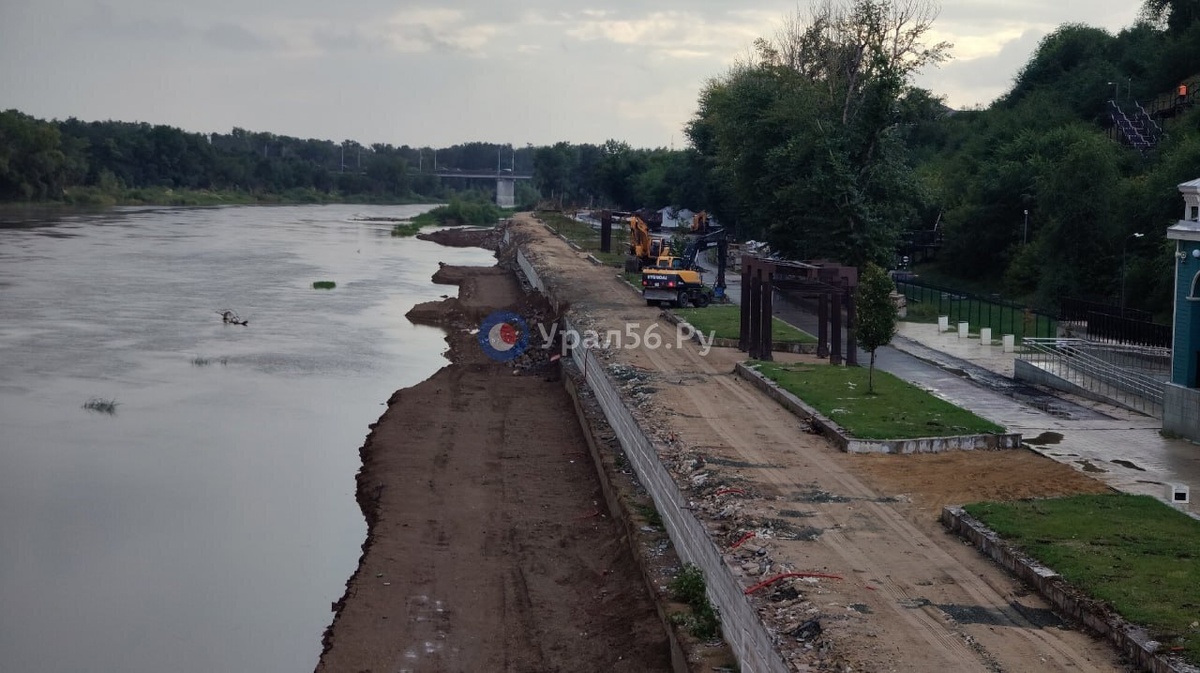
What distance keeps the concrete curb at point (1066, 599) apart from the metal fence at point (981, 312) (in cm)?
2444

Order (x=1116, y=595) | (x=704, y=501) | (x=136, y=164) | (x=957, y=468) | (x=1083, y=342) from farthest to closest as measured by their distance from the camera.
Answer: (x=136, y=164), (x=1083, y=342), (x=957, y=468), (x=704, y=501), (x=1116, y=595)

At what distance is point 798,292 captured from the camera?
3403 centimetres

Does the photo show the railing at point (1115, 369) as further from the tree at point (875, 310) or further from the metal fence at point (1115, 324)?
the tree at point (875, 310)

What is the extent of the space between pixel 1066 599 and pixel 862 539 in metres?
3.25

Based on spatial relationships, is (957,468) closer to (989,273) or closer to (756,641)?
(756,641)

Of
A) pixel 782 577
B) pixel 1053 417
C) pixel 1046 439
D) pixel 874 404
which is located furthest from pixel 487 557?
pixel 1053 417

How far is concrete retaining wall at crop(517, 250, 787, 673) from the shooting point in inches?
488

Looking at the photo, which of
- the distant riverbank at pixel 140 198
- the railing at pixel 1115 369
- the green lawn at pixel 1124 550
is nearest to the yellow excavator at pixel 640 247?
the railing at pixel 1115 369

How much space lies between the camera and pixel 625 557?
19453 millimetres

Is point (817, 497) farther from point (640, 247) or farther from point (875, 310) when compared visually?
point (640, 247)

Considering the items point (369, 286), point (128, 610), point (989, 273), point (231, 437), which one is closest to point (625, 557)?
point (128, 610)

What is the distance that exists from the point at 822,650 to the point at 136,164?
609ft

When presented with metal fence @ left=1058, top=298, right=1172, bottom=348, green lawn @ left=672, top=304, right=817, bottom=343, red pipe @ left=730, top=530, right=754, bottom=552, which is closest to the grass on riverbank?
green lawn @ left=672, top=304, right=817, bottom=343

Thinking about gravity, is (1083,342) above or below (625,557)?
above
